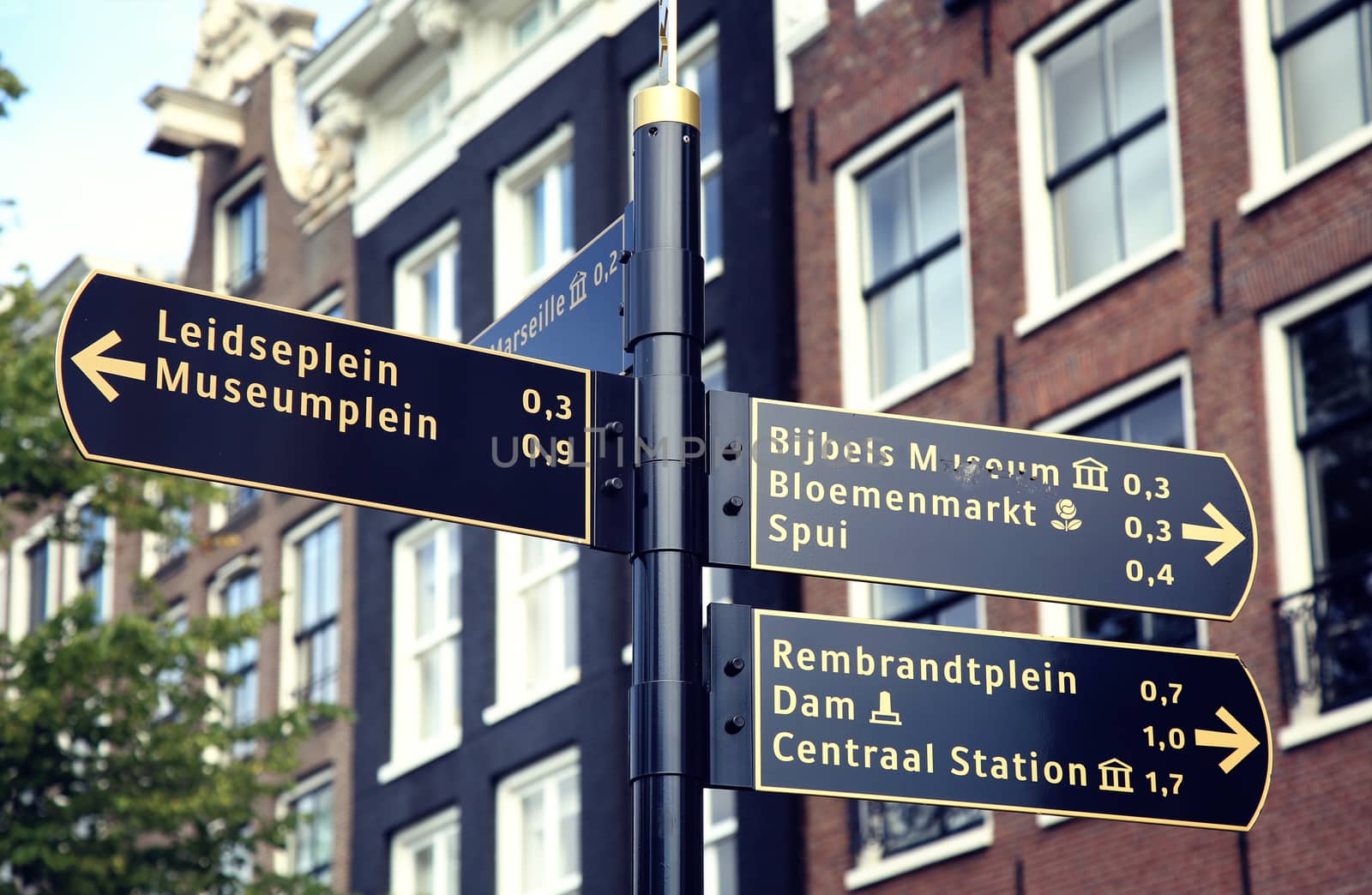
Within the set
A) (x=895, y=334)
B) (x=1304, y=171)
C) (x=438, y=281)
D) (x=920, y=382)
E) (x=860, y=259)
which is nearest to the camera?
(x=1304, y=171)

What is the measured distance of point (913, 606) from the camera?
16.7m

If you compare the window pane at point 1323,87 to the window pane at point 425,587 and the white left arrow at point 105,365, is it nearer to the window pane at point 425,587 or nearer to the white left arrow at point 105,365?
the white left arrow at point 105,365

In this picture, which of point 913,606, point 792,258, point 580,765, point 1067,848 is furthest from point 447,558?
point 1067,848

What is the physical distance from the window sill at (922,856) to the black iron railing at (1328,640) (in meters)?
2.80

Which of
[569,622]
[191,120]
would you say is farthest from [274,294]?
[569,622]

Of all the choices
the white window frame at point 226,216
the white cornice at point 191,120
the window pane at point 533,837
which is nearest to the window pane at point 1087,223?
the window pane at point 533,837

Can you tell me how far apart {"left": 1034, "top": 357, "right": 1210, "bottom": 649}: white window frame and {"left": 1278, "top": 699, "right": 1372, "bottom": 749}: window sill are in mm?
1070

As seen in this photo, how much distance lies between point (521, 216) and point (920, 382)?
7.68 m

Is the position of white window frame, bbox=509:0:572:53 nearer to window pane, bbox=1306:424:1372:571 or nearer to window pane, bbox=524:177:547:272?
window pane, bbox=524:177:547:272

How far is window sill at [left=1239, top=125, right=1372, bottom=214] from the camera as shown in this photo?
13312 millimetres

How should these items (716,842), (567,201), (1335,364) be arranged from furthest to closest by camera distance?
(567,201) < (716,842) < (1335,364)

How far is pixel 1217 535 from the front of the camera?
5.17 m

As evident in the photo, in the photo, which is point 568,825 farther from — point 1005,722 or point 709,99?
point 1005,722

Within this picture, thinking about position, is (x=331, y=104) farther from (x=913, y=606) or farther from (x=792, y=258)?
(x=913, y=606)
